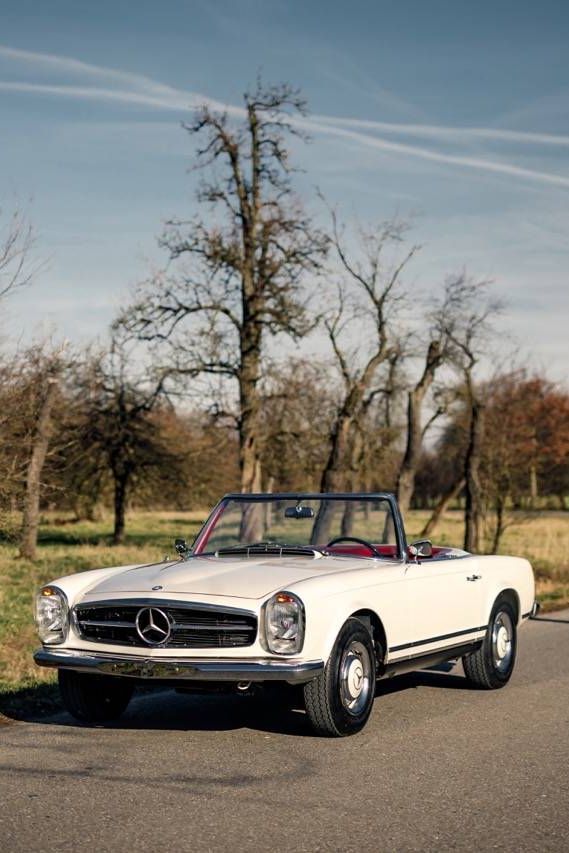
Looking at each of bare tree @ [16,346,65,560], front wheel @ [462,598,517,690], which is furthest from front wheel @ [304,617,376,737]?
bare tree @ [16,346,65,560]

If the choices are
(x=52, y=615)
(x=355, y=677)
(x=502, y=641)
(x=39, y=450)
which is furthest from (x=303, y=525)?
(x=39, y=450)

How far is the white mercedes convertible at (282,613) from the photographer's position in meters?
7.02

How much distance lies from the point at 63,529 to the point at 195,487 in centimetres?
1083

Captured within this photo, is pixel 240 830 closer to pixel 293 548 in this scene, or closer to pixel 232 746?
pixel 232 746

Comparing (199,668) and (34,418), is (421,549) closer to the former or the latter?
(199,668)

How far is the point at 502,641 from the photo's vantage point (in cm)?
966

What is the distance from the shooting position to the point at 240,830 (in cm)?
512

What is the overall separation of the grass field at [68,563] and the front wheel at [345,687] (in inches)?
98.4

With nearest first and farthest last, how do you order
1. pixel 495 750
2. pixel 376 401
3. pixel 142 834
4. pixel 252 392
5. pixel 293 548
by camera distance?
pixel 142 834, pixel 495 750, pixel 293 548, pixel 252 392, pixel 376 401

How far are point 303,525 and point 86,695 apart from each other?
2.19 metres

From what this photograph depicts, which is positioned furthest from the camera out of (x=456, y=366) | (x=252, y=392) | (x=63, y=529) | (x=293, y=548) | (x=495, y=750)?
(x=63, y=529)

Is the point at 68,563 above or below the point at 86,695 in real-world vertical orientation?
below

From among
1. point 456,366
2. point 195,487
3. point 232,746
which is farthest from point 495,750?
point 195,487

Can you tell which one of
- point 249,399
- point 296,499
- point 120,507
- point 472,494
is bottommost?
point 120,507
